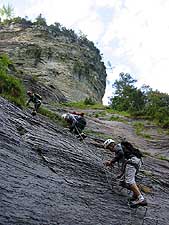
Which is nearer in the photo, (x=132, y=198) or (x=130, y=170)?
(x=132, y=198)

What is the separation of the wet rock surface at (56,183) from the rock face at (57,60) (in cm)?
3060

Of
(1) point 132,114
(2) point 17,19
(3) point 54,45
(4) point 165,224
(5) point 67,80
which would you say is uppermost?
(2) point 17,19

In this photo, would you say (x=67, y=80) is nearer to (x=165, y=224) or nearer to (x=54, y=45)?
(x=54, y=45)

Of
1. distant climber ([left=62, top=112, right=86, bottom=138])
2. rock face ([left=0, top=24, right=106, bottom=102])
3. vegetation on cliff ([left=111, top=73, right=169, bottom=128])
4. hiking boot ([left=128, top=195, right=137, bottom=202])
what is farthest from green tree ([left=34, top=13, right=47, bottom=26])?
hiking boot ([left=128, top=195, right=137, bottom=202])

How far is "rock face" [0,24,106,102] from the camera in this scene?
57.0 meters

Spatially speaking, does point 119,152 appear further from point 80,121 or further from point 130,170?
point 80,121

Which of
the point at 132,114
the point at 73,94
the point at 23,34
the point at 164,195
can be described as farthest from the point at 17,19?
the point at 164,195

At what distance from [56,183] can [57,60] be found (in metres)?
51.5

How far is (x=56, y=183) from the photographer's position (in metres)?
12.3

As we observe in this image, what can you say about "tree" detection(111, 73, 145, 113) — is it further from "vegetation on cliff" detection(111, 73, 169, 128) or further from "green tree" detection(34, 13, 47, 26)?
Answer: "green tree" detection(34, 13, 47, 26)

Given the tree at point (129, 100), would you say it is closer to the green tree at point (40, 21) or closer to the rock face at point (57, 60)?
the rock face at point (57, 60)

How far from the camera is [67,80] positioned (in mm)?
59156

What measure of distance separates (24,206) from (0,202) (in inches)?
24.7

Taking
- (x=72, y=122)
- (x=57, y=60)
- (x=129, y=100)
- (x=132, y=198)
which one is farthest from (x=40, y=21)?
(x=132, y=198)
